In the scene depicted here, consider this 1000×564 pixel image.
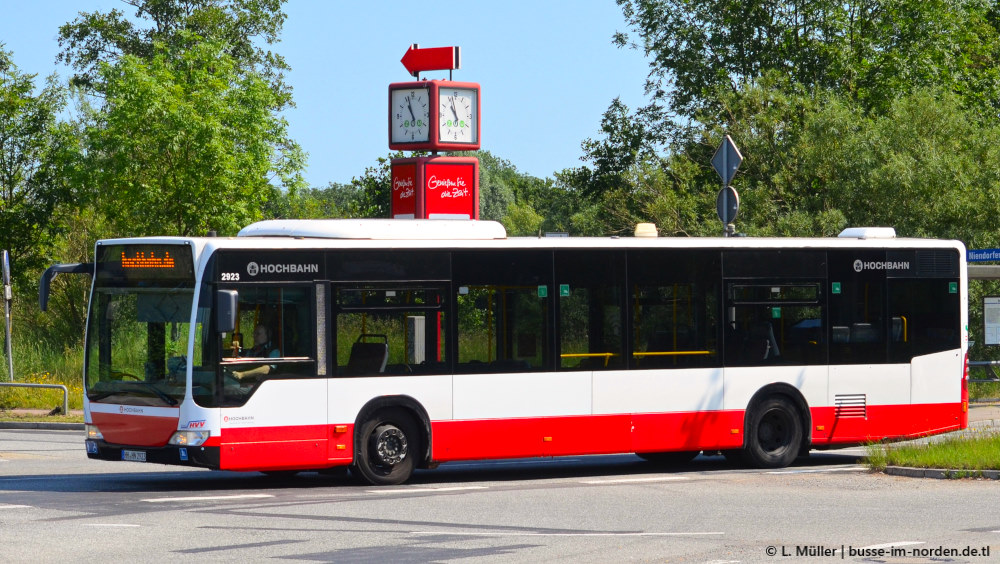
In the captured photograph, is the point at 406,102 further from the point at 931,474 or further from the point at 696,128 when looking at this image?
the point at 931,474

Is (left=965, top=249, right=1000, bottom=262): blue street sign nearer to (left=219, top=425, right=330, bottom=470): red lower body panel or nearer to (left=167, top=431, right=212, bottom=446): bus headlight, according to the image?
(left=219, top=425, right=330, bottom=470): red lower body panel

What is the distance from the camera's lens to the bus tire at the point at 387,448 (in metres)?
16.0

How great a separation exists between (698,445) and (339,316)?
5017 mm

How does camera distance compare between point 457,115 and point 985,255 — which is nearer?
point 985,255

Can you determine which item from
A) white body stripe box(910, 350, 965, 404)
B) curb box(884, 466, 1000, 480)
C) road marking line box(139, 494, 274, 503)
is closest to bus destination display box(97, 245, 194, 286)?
road marking line box(139, 494, 274, 503)

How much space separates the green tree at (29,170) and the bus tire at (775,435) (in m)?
29.3

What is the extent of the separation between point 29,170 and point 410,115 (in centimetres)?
1676

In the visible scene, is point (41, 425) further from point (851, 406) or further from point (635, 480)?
point (851, 406)

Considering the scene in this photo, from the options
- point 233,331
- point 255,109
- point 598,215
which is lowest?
point 233,331

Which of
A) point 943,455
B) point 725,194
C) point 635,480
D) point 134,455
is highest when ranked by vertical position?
point 725,194

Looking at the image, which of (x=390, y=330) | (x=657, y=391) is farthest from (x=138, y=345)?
(x=657, y=391)

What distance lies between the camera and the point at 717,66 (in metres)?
47.1

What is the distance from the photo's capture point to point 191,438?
14.9 m

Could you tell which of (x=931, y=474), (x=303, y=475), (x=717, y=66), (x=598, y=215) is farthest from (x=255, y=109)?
(x=931, y=474)
